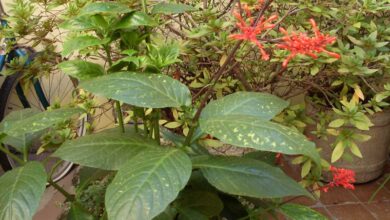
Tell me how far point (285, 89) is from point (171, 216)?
36.9 inches

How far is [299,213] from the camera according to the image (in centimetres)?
82

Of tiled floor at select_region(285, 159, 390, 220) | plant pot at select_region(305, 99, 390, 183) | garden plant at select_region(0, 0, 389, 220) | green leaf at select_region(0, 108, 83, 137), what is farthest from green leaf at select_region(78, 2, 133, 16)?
tiled floor at select_region(285, 159, 390, 220)

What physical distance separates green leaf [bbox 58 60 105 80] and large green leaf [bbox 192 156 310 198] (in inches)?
11.8

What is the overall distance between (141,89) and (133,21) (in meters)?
0.17

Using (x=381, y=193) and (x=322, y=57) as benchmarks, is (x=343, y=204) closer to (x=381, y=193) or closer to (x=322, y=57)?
(x=381, y=193)

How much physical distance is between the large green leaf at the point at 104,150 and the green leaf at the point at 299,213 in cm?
33

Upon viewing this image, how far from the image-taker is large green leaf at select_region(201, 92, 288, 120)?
2.62 feet

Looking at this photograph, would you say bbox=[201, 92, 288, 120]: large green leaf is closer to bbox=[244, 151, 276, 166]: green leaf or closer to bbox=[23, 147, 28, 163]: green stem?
bbox=[244, 151, 276, 166]: green leaf

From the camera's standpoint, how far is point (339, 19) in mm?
1325

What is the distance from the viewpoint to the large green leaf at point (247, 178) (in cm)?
70

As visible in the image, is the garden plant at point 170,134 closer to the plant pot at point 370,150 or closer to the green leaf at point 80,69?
the green leaf at point 80,69

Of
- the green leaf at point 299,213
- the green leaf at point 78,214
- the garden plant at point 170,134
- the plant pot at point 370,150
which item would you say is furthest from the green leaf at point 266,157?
the plant pot at point 370,150

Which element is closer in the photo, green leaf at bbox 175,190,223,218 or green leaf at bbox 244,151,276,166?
green leaf at bbox 175,190,223,218

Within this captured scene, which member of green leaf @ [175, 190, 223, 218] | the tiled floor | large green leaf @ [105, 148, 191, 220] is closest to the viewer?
large green leaf @ [105, 148, 191, 220]
